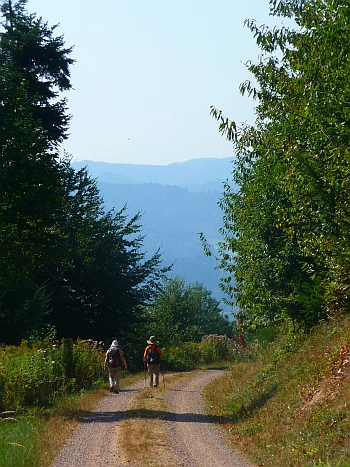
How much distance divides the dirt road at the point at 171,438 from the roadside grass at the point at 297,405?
50cm

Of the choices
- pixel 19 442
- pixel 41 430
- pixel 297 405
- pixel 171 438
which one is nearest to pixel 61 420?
pixel 41 430

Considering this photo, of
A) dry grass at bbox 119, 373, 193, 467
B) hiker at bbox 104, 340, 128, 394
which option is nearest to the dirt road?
dry grass at bbox 119, 373, 193, 467

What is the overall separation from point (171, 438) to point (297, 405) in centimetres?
296

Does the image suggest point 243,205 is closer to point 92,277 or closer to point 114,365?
point 114,365

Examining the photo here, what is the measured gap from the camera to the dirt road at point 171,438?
38.5 ft

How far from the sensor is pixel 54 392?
19656mm

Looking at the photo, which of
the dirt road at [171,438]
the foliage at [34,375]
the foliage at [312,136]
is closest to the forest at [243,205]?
the foliage at [312,136]

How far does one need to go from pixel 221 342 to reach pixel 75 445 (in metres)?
31.0

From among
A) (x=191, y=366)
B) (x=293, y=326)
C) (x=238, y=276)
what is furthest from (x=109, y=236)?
Result: (x=293, y=326)

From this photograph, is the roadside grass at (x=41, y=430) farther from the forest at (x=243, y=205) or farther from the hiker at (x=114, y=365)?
the forest at (x=243, y=205)

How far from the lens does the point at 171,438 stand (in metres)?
13.7

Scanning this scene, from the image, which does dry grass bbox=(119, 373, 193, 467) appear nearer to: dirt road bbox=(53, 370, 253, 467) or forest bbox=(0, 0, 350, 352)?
dirt road bbox=(53, 370, 253, 467)

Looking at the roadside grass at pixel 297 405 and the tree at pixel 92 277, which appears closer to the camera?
the roadside grass at pixel 297 405

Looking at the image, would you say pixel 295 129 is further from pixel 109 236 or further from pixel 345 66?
pixel 109 236
